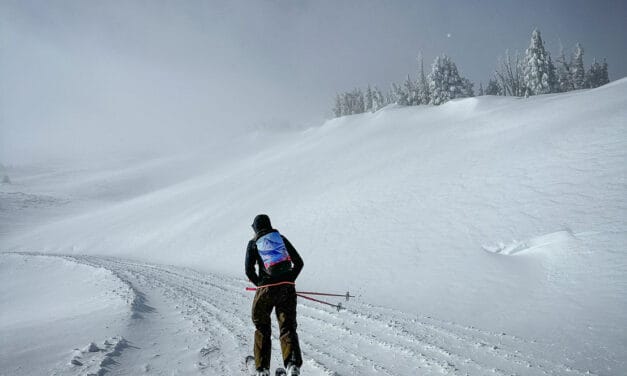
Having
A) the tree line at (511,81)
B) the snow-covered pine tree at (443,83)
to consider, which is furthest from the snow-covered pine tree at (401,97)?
the snow-covered pine tree at (443,83)

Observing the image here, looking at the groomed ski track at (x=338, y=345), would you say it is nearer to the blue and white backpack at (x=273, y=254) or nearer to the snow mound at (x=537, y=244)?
the blue and white backpack at (x=273, y=254)

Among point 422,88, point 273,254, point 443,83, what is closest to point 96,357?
point 273,254

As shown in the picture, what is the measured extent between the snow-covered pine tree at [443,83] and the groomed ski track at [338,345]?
53821 millimetres

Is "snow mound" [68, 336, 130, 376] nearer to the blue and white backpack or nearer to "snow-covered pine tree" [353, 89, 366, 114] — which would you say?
the blue and white backpack

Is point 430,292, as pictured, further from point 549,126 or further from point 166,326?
point 549,126

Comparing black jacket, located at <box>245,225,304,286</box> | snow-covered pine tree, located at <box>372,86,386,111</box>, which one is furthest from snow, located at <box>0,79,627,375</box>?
snow-covered pine tree, located at <box>372,86,386,111</box>

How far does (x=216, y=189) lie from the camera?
36.6 m

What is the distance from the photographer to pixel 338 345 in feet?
21.7

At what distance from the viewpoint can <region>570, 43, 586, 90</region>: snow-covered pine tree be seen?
68.1m

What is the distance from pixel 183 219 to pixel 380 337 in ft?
85.7

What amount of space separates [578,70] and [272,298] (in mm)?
86208

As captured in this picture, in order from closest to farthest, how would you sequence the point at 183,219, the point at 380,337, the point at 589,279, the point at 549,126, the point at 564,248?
the point at 380,337
the point at 589,279
the point at 564,248
the point at 549,126
the point at 183,219

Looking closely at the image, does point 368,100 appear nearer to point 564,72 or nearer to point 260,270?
point 564,72

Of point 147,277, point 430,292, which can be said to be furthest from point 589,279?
point 147,277
